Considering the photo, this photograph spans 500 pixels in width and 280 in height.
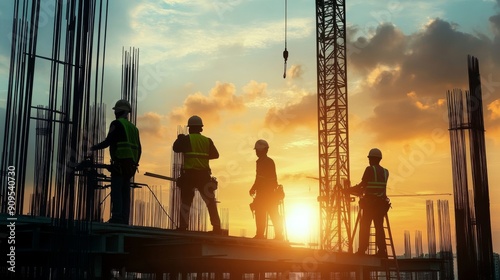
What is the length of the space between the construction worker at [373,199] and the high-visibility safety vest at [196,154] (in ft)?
12.8

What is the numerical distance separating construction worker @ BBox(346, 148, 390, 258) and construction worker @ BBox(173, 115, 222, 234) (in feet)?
12.4

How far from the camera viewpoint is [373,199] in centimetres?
1360

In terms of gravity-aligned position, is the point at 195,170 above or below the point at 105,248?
above

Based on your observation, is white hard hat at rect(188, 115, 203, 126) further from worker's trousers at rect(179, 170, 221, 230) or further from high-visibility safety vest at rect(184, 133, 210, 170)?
worker's trousers at rect(179, 170, 221, 230)

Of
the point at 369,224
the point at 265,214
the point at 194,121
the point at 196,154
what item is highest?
the point at 194,121

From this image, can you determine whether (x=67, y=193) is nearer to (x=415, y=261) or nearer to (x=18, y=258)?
(x=18, y=258)

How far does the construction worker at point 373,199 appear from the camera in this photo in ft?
44.3

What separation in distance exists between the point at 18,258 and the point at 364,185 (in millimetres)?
7026

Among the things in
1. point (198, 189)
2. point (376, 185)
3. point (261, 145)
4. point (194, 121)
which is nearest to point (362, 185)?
point (376, 185)

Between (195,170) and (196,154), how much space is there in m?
0.29

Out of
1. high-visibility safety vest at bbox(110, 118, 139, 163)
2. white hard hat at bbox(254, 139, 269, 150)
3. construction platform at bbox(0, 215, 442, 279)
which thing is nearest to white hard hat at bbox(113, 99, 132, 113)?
high-visibility safety vest at bbox(110, 118, 139, 163)

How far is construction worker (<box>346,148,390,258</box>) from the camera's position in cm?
1351

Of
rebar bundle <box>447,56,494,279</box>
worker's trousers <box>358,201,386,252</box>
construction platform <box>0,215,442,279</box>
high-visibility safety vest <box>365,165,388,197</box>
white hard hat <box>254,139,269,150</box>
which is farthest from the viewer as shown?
rebar bundle <box>447,56,494,279</box>

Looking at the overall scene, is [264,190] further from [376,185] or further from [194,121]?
[376,185]
